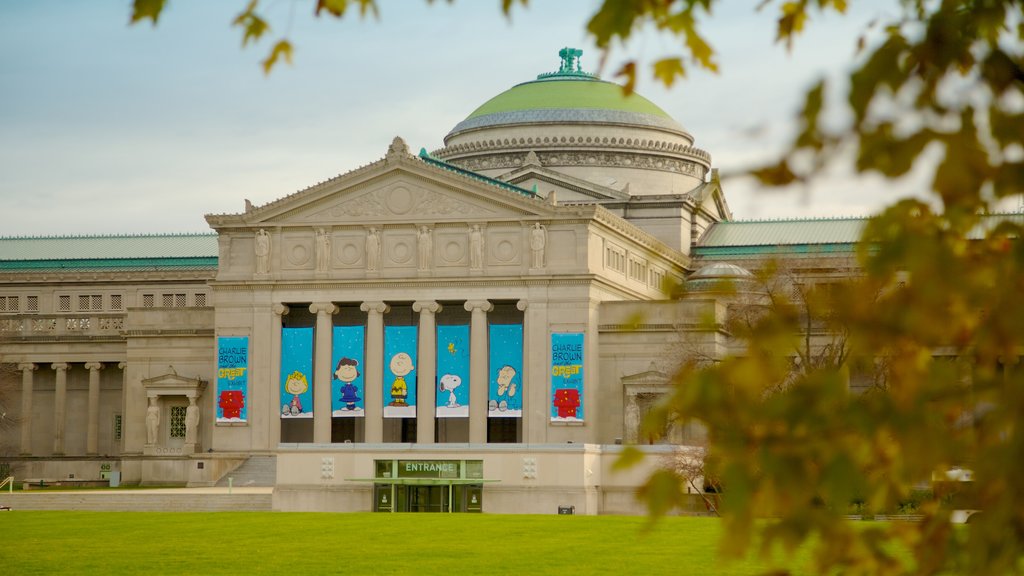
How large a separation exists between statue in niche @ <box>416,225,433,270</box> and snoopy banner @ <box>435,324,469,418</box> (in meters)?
3.90

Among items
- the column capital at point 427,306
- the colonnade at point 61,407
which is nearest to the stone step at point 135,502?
the column capital at point 427,306

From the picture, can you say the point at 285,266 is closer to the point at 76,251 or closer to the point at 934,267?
the point at 76,251

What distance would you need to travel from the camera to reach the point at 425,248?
96000mm

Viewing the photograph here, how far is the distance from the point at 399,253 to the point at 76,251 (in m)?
43.2

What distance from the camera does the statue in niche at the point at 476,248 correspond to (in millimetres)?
95312

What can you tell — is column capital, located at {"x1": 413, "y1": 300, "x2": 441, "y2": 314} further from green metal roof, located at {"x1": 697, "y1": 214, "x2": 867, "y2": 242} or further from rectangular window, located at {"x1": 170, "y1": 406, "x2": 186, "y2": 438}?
green metal roof, located at {"x1": 697, "y1": 214, "x2": 867, "y2": 242}

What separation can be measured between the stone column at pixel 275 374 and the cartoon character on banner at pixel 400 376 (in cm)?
725

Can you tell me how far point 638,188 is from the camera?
4702 inches

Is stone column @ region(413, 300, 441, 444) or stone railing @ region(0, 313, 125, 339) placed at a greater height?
stone railing @ region(0, 313, 125, 339)

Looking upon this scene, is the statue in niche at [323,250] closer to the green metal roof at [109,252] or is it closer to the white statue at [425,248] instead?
the white statue at [425,248]

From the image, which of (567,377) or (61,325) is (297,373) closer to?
(567,377)

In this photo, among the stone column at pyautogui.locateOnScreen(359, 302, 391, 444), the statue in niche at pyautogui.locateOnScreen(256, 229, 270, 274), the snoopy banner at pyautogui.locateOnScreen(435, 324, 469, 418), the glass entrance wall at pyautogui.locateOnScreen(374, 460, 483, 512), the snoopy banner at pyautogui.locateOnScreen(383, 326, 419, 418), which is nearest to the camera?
the glass entrance wall at pyautogui.locateOnScreen(374, 460, 483, 512)

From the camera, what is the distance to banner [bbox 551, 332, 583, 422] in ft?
303

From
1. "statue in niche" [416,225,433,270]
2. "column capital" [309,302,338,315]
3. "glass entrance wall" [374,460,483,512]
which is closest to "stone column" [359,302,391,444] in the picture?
"column capital" [309,302,338,315]
